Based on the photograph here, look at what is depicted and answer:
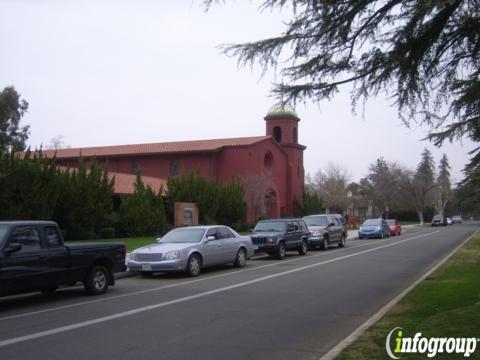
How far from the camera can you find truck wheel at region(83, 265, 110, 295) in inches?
492

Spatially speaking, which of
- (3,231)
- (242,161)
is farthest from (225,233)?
(242,161)

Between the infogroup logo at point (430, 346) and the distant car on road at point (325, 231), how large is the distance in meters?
21.1

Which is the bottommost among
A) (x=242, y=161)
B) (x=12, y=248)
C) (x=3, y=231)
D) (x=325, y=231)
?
(x=325, y=231)

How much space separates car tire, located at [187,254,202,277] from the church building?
30.3m

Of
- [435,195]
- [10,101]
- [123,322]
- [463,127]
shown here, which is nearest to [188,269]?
[123,322]

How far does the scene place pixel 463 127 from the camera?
14.5m

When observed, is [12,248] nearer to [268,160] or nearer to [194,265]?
[194,265]

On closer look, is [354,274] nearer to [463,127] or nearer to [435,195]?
[463,127]

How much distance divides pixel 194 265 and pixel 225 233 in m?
2.43

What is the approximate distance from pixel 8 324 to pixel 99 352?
9.54 ft

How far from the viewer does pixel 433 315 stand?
8859 mm

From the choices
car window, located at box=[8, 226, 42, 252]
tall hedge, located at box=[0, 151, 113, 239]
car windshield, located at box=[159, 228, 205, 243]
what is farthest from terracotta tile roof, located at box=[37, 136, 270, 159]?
car window, located at box=[8, 226, 42, 252]

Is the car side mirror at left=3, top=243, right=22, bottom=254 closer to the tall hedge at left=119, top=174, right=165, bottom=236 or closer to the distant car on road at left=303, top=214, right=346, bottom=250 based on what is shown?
the distant car on road at left=303, top=214, right=346, bottom=250

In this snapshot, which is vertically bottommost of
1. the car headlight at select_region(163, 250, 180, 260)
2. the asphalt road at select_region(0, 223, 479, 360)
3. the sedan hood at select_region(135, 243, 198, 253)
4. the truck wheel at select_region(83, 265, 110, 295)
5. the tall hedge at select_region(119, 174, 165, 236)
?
the asphalt road at select_region(0, 223, 479, 360)
